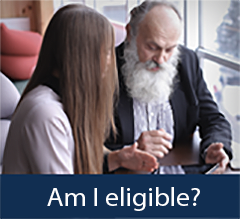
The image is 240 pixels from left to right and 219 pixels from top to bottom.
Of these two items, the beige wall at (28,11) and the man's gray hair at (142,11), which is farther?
the beige wall at (28,11)

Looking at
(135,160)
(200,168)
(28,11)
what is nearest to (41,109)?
(135,160)

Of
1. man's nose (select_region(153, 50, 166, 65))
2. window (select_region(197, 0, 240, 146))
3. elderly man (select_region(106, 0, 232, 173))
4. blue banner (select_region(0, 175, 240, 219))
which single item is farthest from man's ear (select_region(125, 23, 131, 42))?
blue banner (select_region(0, 175, 240, 219))

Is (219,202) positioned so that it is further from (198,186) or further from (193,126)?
(193,126)

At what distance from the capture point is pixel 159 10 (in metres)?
1.13

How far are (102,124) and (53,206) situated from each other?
0.26 metres

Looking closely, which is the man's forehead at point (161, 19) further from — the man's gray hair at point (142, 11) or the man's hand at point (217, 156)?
the man's hand at point (217, 156)

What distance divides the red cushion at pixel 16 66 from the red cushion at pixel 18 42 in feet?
0.10

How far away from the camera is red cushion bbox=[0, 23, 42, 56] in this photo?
5.16ft

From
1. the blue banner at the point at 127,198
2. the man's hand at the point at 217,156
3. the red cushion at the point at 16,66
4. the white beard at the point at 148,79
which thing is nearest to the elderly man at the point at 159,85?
the white beard at the point at 148,79

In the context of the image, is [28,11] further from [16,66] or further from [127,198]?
[127,198]

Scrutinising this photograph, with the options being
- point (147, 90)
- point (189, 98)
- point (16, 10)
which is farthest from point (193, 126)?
point (16, 10)

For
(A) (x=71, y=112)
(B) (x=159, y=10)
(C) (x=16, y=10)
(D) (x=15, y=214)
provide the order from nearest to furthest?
(A) (x=71, y=112) < (D) (x=15, y=214) < (B) (x=159, y=10) < (C) (x=16, y=10)

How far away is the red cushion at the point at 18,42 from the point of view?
1574 mm

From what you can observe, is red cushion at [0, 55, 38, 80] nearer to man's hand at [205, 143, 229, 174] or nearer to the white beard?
the white beard
